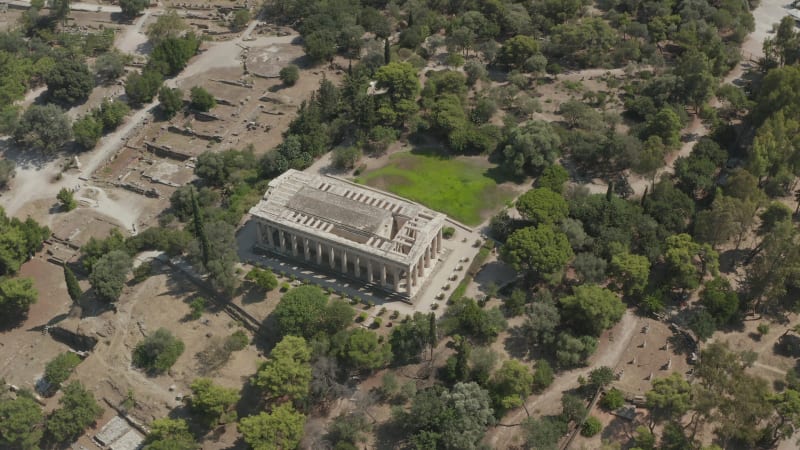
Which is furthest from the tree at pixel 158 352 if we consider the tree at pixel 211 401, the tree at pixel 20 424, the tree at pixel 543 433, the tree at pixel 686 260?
the tree at pixel 686 260

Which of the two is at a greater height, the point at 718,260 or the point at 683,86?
the point at 683,86

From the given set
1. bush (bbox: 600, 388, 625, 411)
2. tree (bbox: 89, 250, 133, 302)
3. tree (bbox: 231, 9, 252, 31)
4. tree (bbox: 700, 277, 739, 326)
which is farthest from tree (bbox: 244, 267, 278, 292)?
tree (bbox: 231, 9, 252, 31)

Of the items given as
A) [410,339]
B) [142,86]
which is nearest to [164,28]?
[142,86]

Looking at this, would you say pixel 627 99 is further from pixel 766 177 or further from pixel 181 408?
pixel 181 408

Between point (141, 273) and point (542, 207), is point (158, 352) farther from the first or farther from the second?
point (542, 207)

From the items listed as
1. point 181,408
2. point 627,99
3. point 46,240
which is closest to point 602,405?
point 181,408

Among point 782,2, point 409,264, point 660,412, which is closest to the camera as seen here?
point 660,412

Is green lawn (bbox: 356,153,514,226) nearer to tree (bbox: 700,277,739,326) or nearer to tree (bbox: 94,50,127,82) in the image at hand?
tree (bbox: 700,277,739,326)
